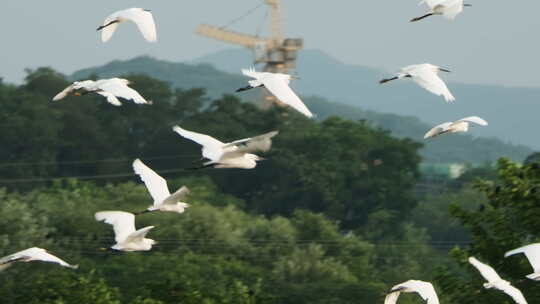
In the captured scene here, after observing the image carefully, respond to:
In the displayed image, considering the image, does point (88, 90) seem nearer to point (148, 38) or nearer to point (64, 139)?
point (148, 38)

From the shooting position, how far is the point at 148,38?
1565cm

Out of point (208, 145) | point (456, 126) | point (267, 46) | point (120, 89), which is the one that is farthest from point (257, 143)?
point (267, 46)

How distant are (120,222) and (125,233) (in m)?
0.26

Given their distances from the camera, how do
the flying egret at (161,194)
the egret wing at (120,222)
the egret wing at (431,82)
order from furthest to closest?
the egret wing at (120,222), the egret wing at (431,82), the flying egret at (161,194)

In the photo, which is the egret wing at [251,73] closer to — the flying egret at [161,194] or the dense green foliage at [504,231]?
the flying egret at [161,194]

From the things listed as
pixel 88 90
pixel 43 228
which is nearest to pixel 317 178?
pixel 43 228

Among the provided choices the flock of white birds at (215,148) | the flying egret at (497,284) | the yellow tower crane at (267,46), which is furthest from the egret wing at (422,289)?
the yellow tower crane at (267,46)

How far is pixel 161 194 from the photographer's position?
15.8m

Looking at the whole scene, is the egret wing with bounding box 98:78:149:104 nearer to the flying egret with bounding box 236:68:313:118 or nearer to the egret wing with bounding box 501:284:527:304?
the flying egret with bounding box 236:68:313:118

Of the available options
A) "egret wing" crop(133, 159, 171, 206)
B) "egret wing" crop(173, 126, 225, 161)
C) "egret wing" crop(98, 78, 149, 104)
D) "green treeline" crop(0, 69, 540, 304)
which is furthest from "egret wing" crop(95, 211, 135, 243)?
"green treeline" crop(0, 69, 540, 304)

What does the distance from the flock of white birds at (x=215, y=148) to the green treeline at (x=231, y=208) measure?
178 inches

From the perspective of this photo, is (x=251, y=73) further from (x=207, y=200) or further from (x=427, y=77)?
(x=207, y=200)

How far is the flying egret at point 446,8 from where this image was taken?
16.2m

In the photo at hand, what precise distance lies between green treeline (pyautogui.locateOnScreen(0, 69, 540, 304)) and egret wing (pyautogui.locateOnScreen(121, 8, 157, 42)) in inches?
263
